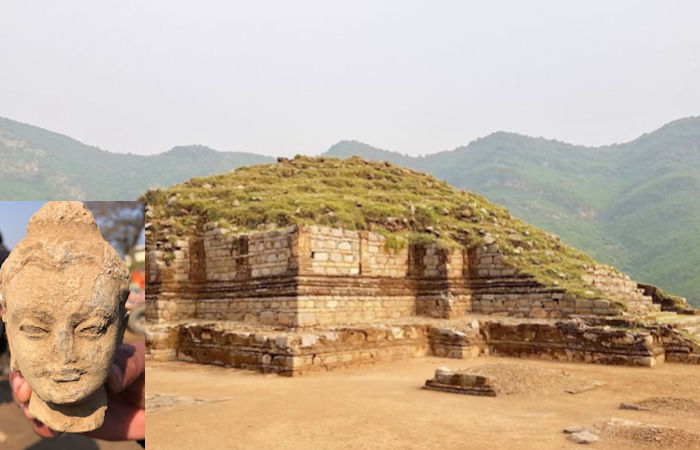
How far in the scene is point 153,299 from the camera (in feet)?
49.4

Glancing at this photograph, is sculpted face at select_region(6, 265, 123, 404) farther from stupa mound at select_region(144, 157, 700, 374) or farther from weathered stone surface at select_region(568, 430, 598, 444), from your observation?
stupa mound at select_region(144, 157, 700, 374)

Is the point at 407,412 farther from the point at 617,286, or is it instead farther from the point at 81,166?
the point at 81,166

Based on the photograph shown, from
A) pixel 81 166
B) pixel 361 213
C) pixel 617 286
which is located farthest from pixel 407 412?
pixel 81 166

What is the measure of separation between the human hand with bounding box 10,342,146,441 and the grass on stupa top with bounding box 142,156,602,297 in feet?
40.3

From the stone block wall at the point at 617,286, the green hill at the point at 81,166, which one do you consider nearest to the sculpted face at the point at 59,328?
the stone block wall at the point at 617,286

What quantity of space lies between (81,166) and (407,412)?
7997cm

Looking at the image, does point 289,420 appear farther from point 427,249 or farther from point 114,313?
point 427,249

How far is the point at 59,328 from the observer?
6.34 ft

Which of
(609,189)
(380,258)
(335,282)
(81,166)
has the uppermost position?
(81,166)

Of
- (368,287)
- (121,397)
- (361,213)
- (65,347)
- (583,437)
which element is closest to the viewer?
(65,347)

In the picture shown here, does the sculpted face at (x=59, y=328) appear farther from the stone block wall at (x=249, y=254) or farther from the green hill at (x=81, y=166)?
the green hill at (x=81, y=166)

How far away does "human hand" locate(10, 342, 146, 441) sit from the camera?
200 cm

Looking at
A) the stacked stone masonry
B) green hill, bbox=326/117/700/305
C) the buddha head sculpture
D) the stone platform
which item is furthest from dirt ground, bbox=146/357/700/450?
green hill, bbox=326/117/700/305

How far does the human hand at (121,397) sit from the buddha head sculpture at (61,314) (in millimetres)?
66
